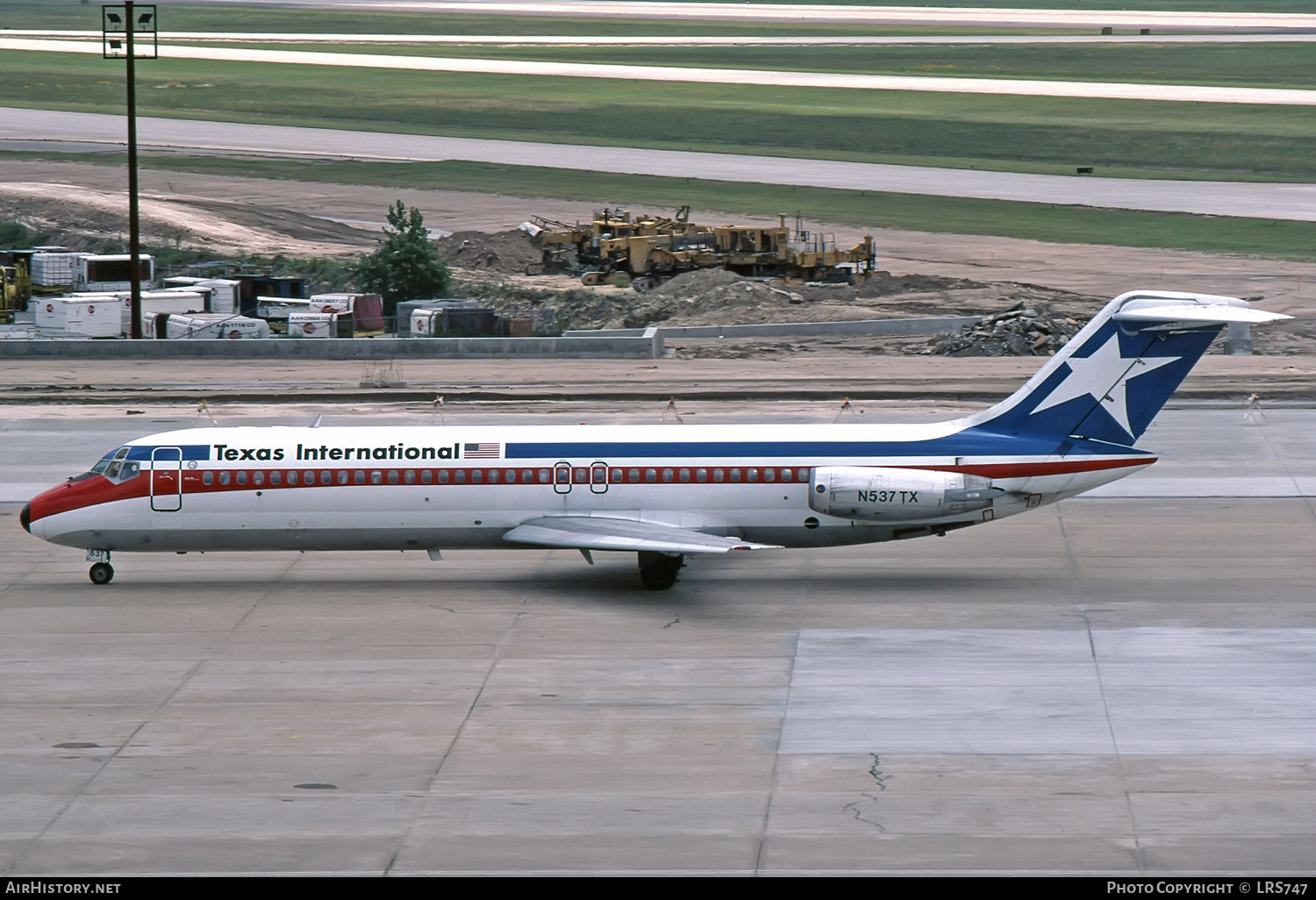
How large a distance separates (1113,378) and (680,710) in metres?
11.0

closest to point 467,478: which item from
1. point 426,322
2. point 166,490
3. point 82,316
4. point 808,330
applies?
point 166,490

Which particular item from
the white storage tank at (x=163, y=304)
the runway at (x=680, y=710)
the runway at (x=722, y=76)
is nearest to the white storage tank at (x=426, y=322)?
the white storage tank at (x=163, y=304)

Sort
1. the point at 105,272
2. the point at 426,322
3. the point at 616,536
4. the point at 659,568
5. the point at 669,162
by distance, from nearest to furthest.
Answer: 1. the point at 616,536
2. the point at 659,568
3. the point at 426,322
4. the point at 105,272
5. the point at 669,162

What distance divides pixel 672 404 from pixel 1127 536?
54.0 feet

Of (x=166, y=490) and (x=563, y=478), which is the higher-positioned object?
(x=563, y=478)

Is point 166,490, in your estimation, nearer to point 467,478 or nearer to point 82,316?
point 467,478

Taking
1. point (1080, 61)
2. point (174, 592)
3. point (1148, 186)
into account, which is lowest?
point (174, 592)

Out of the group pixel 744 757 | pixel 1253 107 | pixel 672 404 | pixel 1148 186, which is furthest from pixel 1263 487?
pixel 1253 107

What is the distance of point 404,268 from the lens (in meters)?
65.9

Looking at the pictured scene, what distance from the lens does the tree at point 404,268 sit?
6581 cm

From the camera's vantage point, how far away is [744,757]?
70.1 ft

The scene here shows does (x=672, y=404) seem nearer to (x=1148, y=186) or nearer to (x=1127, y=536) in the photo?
(x=1127, y=536)

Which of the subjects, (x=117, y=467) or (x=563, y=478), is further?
(x=117, y=467)

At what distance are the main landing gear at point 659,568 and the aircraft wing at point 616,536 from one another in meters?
0.49
